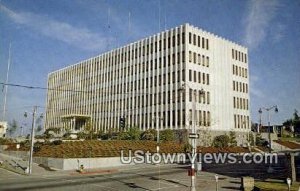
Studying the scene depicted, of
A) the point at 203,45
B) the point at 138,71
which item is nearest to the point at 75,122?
the point at 138,71

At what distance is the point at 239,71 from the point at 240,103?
7.92m

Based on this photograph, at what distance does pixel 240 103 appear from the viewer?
79750 millimetres

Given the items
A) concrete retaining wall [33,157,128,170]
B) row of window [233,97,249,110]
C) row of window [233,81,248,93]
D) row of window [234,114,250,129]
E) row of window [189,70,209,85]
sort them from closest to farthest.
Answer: concrete retaining wall [33,157,128,170] → row of window [189,70,209,85] → row of window [234,114,250,129] → row of window [233,97,249,110] → row of window [233,81,248,93]

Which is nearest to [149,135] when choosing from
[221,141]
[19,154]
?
[221,141]

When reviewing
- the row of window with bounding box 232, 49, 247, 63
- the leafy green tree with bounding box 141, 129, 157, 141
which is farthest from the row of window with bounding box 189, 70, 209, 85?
the row of window with bounding box 232, 49, 247, 63

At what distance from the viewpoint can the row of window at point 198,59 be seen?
68.4m

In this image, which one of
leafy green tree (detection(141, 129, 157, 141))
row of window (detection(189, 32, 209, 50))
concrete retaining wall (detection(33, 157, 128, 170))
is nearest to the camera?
concrete retaining wall (detection(33, 157, 128, 170))

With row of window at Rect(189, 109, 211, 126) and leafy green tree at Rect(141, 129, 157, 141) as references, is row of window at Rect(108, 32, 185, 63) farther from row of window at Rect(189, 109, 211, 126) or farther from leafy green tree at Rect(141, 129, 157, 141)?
leafy green tree at Rect(141, 129, 157, 141)

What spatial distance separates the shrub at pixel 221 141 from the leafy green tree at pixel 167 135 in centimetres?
966

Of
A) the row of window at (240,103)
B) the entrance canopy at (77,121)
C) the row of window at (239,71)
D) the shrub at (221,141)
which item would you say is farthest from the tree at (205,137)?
the entrance canopy at (77,121)

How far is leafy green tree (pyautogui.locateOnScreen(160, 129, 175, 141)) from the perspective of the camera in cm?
6400

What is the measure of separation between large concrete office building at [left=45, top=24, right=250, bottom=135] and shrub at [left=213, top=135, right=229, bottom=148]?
8.08 feet

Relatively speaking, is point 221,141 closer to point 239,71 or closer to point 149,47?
point 239,71

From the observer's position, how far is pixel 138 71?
79688 millimetres
